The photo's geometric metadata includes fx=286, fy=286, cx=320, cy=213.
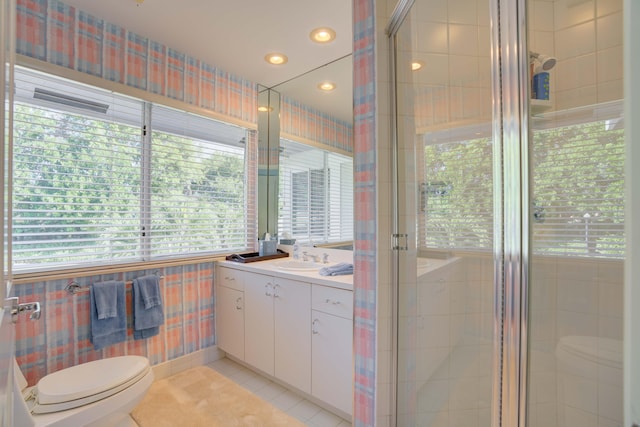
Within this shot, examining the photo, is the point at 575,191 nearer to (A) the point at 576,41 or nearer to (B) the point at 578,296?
(B) the point at 578,296

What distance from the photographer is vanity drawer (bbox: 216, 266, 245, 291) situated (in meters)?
2.32

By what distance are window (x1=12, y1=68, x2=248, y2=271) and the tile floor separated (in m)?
1.00

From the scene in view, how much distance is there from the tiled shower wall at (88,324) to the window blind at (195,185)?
0.81ft

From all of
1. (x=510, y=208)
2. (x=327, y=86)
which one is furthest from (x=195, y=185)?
(x=510, y=208)

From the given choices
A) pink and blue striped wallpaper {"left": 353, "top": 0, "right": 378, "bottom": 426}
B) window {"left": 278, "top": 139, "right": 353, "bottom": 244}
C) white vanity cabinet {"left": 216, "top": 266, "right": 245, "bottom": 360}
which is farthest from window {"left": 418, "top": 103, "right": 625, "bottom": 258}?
white vanity cabinet {"left": 216, "top": 266, "right": 245, "bottom": 360}

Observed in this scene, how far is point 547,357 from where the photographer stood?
791 mm

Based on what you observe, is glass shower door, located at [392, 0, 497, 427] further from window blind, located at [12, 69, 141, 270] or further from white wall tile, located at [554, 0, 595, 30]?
window blind, located at [12, 69, 141, 270]

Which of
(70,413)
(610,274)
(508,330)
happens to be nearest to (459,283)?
(508,330)

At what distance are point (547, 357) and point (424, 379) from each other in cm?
65

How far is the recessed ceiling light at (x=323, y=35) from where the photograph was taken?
198cm

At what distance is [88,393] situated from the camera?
137cm

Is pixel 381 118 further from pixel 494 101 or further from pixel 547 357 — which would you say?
pixel 547 357

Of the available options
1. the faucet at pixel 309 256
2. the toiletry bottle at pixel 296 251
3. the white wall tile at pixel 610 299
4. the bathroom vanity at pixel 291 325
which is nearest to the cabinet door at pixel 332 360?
the bathroom vanity at pixel 291 325

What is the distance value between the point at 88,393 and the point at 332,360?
1237 mm
